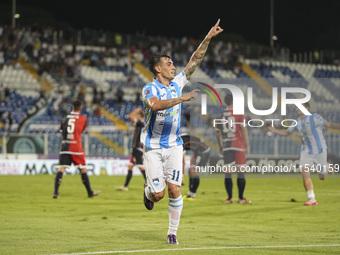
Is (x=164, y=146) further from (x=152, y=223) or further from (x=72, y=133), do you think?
(x=72, y=133)

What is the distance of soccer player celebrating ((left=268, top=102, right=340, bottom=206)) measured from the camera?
14211mm

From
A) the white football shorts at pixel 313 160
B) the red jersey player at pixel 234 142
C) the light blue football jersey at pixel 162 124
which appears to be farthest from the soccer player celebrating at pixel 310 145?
the light blue football jersey at pixel 162 124

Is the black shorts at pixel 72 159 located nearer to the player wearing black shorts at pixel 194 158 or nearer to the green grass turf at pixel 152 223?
the green grass turf at pixel 152 223

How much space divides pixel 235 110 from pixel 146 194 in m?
6.26

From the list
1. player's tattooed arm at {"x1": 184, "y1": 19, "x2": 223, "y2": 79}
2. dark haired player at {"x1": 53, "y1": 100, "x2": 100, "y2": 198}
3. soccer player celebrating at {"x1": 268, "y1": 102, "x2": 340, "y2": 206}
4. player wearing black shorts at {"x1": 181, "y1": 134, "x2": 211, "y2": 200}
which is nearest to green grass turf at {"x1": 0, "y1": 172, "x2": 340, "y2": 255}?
player wearing black shorts at {"x1": 181, "y1": 134, "x2": 211, "y2": 200}

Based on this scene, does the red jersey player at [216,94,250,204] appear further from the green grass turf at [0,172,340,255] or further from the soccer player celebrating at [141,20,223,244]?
the soccer player celebrating at [141,20,223,244]

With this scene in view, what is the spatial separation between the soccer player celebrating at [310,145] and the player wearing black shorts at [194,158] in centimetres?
243

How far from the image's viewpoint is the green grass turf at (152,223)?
822 centimetres

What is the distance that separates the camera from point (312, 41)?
67.3m

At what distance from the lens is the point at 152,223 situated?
10.8 meters

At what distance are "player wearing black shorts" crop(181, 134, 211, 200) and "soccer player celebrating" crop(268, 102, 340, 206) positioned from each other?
2.43 meters

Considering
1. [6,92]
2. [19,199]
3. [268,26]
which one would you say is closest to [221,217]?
[19,199]

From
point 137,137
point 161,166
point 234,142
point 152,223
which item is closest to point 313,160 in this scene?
point 234,142

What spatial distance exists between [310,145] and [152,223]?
486cm
